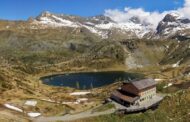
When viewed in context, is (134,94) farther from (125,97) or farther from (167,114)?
(167,114)

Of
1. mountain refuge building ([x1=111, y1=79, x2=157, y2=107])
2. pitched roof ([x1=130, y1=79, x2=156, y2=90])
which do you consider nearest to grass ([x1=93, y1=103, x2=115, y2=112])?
mountain refuge building ([x1=111, y1=79, x2=157, y2=107])

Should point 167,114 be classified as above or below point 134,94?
below

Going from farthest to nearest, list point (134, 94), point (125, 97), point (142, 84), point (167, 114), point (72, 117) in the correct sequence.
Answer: point (142, 84) → point (134, 94) → point (125, 97) → point (72, 117) → point (167, 114)

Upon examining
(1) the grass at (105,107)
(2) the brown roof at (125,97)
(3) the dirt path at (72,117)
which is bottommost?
(3) the dirt path at (72,117)

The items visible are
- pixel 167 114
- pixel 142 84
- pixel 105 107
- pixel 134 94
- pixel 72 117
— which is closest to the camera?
pixel 167 114

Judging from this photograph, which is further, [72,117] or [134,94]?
[134,94]

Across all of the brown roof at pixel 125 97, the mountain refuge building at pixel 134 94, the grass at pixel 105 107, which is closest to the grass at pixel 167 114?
the grass at pixel 105 107

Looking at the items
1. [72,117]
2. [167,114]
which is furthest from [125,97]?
[167,114]

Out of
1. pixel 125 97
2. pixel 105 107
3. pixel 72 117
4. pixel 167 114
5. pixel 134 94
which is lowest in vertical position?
pixel 72 117

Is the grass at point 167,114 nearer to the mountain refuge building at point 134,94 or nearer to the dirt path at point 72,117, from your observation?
the dirt path at point 72,117

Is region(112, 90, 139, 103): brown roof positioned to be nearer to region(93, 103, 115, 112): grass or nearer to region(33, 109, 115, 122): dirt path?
region(93, 103, 115, 112): grass

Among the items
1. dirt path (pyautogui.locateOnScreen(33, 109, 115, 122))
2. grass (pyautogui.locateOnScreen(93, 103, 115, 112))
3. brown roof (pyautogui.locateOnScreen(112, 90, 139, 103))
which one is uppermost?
brown roof (pyautogui.locateOnScreen(112, 90, 139, 103))
